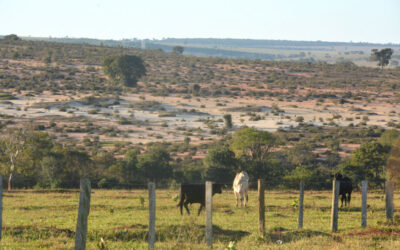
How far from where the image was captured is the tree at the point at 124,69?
349 ft

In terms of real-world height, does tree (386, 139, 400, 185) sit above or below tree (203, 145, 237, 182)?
above

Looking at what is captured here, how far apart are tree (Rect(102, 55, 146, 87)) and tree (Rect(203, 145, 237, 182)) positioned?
66406 millimetres

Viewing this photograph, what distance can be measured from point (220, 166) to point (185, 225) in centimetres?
2649

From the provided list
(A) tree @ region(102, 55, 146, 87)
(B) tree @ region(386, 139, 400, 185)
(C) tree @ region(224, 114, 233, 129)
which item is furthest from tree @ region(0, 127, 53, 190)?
(A) tree @ region(102, 55, 146, 87)

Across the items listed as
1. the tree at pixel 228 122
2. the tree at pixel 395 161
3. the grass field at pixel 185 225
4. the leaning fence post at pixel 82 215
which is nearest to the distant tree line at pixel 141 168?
the grass field at pixel 185 225

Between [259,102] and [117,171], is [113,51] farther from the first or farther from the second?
[117,171]

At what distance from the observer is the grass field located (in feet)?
45.1

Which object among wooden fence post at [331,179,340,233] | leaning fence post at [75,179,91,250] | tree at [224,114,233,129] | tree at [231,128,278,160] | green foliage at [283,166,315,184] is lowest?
tree at [224,114,233,129]

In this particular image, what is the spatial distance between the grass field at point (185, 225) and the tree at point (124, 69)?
3098 inches

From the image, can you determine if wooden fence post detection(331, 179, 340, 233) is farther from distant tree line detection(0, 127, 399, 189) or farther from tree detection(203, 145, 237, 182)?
tree detection(203, 145, 237, 182)

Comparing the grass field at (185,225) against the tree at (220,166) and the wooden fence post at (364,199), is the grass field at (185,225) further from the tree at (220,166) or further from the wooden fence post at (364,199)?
the tree at (220,166)

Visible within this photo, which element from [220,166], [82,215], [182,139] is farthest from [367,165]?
[82,215]

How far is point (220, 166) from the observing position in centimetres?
4206

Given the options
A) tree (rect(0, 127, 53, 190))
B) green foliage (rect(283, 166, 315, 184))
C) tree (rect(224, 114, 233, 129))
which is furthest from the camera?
tree (rect(224, 114, 233, 129))
